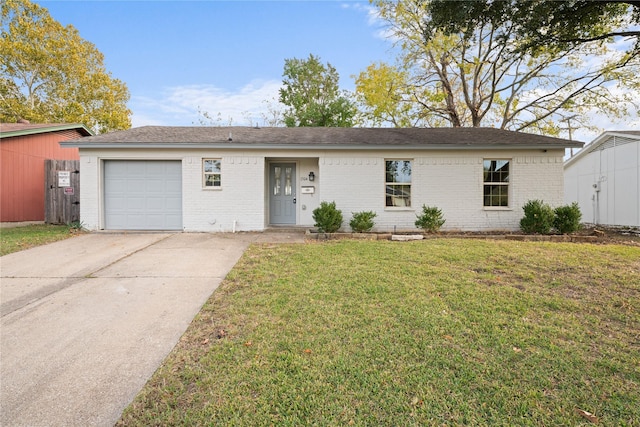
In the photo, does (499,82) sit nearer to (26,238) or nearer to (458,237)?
(458,237)

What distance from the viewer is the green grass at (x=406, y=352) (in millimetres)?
2012

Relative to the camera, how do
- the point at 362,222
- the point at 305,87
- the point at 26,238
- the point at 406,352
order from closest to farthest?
the point at 406,352 < the point at 26,238 < the point at 362,222 < the point at 305,87

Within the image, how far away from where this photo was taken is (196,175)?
9625 millimetres

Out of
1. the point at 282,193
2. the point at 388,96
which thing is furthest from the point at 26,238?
the point at 388,96

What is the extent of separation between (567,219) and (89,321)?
11374 millimetres

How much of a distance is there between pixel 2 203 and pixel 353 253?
40.3 feet

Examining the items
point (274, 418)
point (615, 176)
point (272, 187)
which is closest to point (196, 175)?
point (272, 187)

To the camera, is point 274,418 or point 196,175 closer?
point 274,418

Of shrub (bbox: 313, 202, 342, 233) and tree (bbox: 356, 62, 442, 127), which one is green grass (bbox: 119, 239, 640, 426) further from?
tree (bbox: 356, 62, 442, 127)

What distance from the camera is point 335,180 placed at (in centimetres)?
980

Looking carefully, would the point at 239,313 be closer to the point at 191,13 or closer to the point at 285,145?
the point at 285,145

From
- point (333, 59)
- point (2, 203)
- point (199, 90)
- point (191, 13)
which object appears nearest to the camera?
point (2, 203)

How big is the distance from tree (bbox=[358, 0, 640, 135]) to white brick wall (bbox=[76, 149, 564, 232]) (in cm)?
971

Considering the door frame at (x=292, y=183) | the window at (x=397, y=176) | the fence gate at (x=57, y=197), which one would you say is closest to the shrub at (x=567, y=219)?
the window at (x=397, y=176)
